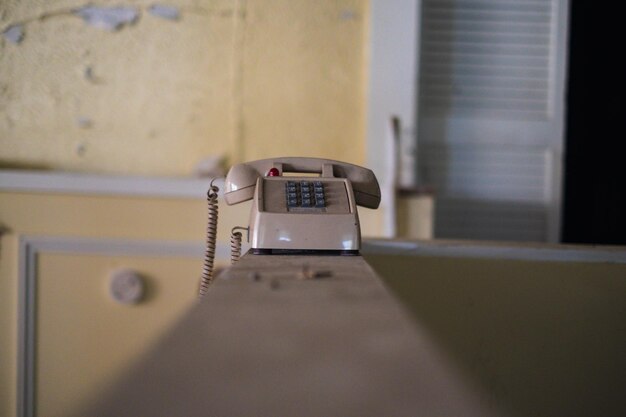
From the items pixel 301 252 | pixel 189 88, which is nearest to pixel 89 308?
pixel 189 88

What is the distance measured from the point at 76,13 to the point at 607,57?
1.97 meters

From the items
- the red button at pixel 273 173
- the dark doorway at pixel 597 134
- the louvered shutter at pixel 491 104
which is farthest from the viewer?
the dark doorway at pixel 597 134

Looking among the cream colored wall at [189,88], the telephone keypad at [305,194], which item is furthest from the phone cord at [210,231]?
the cream colored wall at [189,88]

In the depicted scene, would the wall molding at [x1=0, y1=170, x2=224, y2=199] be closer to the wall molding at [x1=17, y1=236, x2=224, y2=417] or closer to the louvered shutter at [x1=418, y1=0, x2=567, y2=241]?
the wall molding at [x1=17, y1=236, x2=224, y2=417]

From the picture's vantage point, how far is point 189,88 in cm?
172

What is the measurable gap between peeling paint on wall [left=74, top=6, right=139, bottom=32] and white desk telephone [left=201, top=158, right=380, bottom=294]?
1.15 metres

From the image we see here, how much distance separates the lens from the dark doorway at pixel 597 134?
207 cm

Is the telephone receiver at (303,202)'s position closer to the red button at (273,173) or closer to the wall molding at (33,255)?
the red button at (273,173)

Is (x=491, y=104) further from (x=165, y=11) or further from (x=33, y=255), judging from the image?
(x=33, y=255)

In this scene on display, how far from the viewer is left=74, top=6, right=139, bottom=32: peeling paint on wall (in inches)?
66.9

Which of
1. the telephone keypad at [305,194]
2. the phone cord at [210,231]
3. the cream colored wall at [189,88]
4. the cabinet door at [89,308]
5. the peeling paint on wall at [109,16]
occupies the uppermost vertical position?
the peeling paint on wall at [109,16]

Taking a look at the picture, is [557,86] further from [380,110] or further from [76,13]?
[76,13]

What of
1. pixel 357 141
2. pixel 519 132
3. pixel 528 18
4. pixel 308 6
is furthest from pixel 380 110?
pixel 528 18

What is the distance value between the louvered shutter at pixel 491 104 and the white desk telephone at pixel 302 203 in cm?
121
